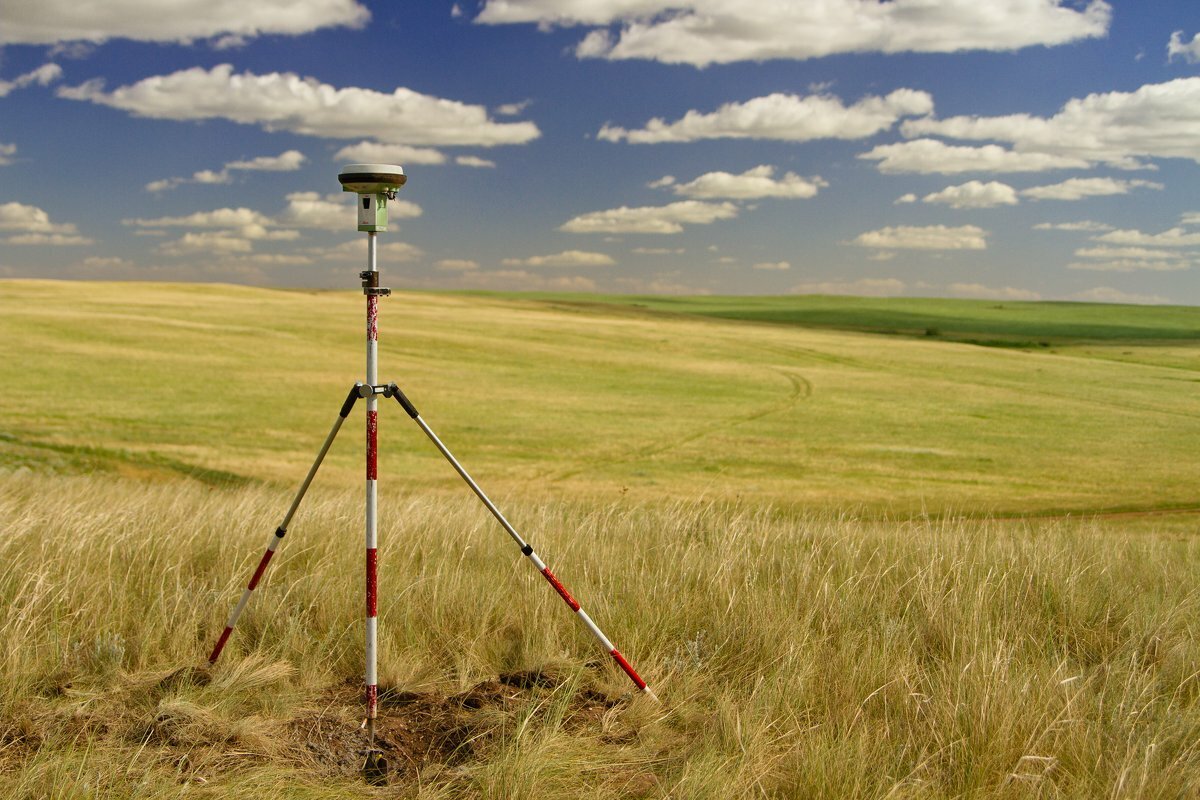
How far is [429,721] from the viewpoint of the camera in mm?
4855

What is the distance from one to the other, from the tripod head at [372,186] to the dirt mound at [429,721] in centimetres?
246

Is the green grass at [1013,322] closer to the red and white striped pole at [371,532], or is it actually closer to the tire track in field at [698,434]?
the tire track in field at [698,434]

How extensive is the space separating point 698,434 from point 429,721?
2407 cm

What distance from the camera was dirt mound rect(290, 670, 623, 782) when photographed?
14.7 ft

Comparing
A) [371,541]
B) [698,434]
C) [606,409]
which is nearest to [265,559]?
[371,541]

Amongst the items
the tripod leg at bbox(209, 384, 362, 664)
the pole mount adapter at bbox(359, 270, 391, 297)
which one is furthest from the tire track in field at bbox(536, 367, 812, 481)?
the pole mount adapter at bbox(359, 270, 391, 297)

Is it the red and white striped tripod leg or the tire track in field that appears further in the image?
the tire track in field

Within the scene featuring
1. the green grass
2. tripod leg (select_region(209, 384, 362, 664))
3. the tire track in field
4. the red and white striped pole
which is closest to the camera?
the red and white striped pole

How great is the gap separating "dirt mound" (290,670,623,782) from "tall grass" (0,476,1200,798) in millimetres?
60

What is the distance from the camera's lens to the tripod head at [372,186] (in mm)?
4539

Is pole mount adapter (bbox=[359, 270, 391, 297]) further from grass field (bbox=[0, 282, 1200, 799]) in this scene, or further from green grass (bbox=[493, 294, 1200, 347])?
green grass (bbox=[493, 294, 1200, 347])

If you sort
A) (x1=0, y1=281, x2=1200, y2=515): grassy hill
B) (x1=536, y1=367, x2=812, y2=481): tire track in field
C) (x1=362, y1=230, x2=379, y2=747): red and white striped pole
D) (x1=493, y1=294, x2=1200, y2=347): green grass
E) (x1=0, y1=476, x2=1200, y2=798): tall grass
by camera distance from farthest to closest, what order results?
(x1=493, y1=294, x2=1200, y2=347): green grass, (x1=536, y1=367, x2=812, y2=481): tire track in field, (x1=0, y1=281, x2=1200, y2=515): grassy hill, (x1=362, y1=230, x2=379, y2=747): red and white striped pole, (x1=0, y1=476, x2=1200, y2=798): tall grass

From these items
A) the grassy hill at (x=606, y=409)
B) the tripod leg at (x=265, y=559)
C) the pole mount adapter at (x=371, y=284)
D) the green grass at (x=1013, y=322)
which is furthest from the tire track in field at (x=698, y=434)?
the green grass at (x=1013, y=322)

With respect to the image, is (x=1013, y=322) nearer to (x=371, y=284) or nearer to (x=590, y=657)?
(x=590, y=657)
